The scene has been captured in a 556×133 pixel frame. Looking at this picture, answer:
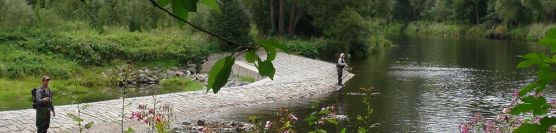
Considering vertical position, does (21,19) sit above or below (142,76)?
above

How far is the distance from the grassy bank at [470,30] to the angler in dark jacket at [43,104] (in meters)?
43.9

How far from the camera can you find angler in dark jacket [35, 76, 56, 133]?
458 inches

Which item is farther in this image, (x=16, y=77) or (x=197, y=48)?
(x=197, y=48)

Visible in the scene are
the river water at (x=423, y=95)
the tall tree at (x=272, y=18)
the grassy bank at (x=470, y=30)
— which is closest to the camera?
the river water at (x=423, y=95)

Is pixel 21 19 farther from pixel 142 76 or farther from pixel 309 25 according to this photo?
pixel 309 25

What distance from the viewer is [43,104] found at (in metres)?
11.7

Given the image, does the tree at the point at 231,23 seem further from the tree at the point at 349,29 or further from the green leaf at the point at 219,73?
the green leaf at the point at 219,73

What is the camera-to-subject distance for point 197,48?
30.1 meters

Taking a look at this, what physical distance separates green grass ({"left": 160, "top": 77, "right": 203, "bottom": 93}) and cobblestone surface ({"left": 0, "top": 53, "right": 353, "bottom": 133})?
8.83 feet

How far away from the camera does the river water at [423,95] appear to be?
54.2ft

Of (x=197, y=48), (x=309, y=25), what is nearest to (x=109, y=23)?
(x=197, y=48)

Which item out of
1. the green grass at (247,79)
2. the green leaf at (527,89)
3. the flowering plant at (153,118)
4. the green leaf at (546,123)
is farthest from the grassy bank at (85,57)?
the green leaf at (546,123)

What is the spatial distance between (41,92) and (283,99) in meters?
9.96

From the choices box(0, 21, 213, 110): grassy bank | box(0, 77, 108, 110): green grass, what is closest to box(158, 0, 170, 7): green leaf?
box(0, 77, 108, 110): green grass
